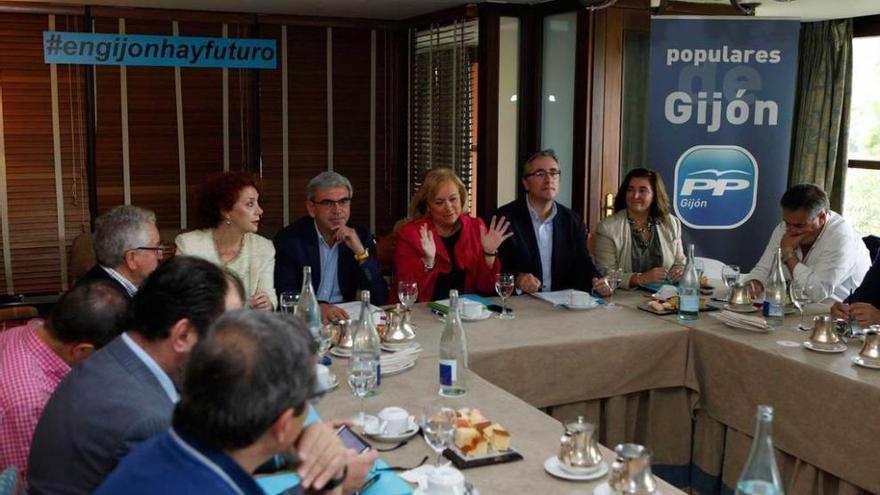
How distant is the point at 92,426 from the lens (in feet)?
4.93

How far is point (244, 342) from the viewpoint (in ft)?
4.11

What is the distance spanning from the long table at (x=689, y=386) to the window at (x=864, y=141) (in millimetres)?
2982

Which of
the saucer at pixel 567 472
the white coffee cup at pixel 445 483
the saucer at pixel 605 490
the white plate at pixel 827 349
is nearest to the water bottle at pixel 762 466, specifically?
the saucer at pixel 605 490

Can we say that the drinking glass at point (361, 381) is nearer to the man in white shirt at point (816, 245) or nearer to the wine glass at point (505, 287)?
the wine glass at point (505, 287)

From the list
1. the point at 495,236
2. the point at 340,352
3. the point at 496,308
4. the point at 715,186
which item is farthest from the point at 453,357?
the point at 715,186

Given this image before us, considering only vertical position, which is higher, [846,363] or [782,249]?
[782,249]

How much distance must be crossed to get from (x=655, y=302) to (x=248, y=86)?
3.50 meters

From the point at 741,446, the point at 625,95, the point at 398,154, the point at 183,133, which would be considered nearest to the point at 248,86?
the point at 183,133

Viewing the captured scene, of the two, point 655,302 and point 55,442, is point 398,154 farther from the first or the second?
point 55,442

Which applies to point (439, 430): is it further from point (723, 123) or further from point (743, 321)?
point (723, 123)

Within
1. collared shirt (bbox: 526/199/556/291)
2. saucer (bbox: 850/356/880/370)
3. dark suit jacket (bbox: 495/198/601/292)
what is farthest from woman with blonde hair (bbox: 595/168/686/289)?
saucer (bbox: 850/356/880/370)

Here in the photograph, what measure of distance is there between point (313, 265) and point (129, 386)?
2087mm

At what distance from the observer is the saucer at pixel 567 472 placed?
1.80 meters

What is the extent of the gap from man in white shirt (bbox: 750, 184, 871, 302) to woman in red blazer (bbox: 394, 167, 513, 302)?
47.5 inches
